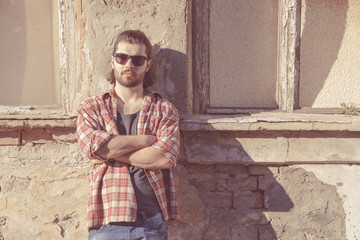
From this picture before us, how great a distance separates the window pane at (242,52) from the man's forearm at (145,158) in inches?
42.0

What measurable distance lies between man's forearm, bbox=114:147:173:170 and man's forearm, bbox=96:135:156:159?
3cm

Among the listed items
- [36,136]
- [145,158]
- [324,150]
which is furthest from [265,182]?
[36,136]

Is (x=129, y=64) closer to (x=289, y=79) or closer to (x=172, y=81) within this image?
(x=172, y=81)

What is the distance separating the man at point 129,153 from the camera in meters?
2.14

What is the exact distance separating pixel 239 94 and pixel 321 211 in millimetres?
1099

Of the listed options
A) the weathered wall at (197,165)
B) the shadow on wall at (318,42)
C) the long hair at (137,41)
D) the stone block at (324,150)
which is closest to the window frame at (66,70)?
the weathered wall at (197,165)

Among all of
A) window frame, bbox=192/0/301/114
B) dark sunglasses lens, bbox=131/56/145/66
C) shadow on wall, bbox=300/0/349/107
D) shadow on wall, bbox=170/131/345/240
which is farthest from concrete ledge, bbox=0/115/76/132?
shadow on wall, bbox=300/0/349/107

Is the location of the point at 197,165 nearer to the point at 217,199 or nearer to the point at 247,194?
the point at 217,199

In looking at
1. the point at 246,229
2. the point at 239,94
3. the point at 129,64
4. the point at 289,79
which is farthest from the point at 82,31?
the point at 246,229

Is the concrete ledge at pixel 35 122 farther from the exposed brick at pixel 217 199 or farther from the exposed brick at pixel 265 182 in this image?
the exposed brick at pixel 265 182

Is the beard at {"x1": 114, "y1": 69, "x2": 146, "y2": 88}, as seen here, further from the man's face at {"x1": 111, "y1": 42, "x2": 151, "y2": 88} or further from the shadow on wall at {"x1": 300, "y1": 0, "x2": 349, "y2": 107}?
the shadow on wall at {"x1": 300, "y1": 0, "x2": 349, "y2": 107}

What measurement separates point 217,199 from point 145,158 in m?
0.96

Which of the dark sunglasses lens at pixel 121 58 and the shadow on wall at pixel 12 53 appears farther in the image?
the shadow on wall at pixel 12 53

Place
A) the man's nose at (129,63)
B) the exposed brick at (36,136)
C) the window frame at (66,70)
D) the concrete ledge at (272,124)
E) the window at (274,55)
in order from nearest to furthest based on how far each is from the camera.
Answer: the man's nose at (129,63) → the concrete ledge at (272,124) → the exposed brick at (36,136) → the window frame at (66,70) → the window at (274,55)
